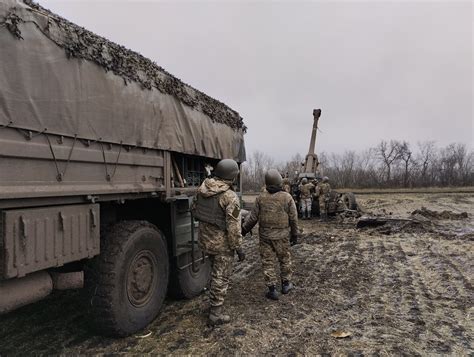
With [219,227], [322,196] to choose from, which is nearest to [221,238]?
[219,227]

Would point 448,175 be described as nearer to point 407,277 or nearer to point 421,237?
point 421,237

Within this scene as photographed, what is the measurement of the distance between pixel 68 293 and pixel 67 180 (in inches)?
112

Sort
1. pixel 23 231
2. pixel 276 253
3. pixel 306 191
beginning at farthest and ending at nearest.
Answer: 1. pixel 306 191
2. pixel 276 253
3. pixel 23 231

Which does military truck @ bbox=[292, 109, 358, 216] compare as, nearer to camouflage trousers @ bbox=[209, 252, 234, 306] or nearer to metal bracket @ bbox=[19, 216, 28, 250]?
camouflage trousers @ bbox=[209, 252, 234, 306]

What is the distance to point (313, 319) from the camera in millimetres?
4469

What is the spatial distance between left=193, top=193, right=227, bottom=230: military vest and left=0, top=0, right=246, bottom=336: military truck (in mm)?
434

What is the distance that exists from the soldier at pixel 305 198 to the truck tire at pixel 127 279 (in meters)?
12.1

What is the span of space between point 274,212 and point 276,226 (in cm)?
20

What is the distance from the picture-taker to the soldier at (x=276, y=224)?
214 inches

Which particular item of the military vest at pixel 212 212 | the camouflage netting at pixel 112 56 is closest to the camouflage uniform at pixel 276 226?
the military vest at pixel 212 212

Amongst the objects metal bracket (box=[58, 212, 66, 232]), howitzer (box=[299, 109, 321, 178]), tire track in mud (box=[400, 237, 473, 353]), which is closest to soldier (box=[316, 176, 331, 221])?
howitzer (box=[299, 109, 321, 178])

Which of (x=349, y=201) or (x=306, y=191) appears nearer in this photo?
(x=306, y=191)

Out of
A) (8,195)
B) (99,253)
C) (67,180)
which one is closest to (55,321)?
(99,253)

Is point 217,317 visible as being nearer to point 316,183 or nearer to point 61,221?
point 61,221
